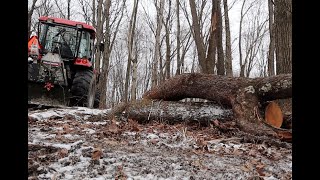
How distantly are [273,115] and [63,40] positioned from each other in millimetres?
6816

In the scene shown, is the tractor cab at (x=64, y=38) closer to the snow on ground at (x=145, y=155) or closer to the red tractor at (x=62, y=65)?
the red tractor at (x=62, y=65)

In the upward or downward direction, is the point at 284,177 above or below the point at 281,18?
below

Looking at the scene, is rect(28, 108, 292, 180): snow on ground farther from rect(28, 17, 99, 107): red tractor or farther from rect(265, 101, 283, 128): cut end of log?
rect(28, 17, 99, 107): red tractor

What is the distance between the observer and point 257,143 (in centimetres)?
459

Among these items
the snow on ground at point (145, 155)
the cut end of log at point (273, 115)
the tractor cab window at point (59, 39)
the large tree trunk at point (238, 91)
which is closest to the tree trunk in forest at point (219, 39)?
the large tree trunk at point (238, 91)

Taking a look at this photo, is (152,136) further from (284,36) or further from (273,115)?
(284,36)

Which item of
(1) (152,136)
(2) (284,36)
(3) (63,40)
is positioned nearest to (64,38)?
(3) (63,40)

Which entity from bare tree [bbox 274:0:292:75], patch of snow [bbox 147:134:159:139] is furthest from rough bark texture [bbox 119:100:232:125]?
bare tree [bbox 274:0:292:75]

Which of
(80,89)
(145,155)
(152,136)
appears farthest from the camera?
(80,89)

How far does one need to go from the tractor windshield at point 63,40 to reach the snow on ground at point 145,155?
4803mm

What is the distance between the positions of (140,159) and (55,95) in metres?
5.16

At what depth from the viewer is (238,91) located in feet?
18.8
